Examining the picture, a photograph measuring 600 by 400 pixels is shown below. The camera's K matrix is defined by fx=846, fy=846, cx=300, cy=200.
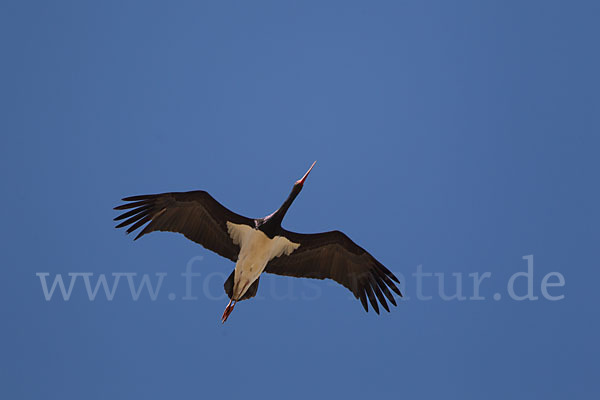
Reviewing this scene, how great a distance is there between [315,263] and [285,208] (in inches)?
49.5

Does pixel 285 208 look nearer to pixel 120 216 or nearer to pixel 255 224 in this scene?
pixel 255 224

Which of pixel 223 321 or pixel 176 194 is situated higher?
pixel 176 194

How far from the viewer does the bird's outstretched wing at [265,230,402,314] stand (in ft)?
49.2

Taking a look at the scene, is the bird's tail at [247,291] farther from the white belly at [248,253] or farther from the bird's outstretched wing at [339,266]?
the bird's outstretched wing at [339,266]

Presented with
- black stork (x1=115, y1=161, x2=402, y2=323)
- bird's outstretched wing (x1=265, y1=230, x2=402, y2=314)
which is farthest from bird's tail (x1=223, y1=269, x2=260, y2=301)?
bird's outstretched wing (x1=265, y1=230, x2=402, y2=314)

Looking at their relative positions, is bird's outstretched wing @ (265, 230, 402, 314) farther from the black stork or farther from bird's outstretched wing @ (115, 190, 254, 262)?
bird's outstretched wing @ (115, 190, 254, 262)

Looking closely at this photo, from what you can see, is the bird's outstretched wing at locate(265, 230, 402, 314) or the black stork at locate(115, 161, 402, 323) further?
the bird's outstretched wing at locate(265, 230, 402, 314)

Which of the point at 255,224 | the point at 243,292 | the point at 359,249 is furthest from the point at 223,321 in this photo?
the point at 359,249

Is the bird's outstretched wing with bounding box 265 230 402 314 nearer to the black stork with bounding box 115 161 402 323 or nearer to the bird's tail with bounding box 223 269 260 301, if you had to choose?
the black stork with bounding box 115 161 402 323

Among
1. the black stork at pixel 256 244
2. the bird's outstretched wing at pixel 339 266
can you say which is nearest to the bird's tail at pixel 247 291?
the black stork at pixel 256 244

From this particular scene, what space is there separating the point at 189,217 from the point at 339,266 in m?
2.88

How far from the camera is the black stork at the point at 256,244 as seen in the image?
14.2 m

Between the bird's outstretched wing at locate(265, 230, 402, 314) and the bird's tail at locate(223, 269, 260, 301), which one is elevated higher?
the bird's outstretched wing at locate(265, 230, 402, 314)

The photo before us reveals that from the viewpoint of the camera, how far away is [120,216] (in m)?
14.0
